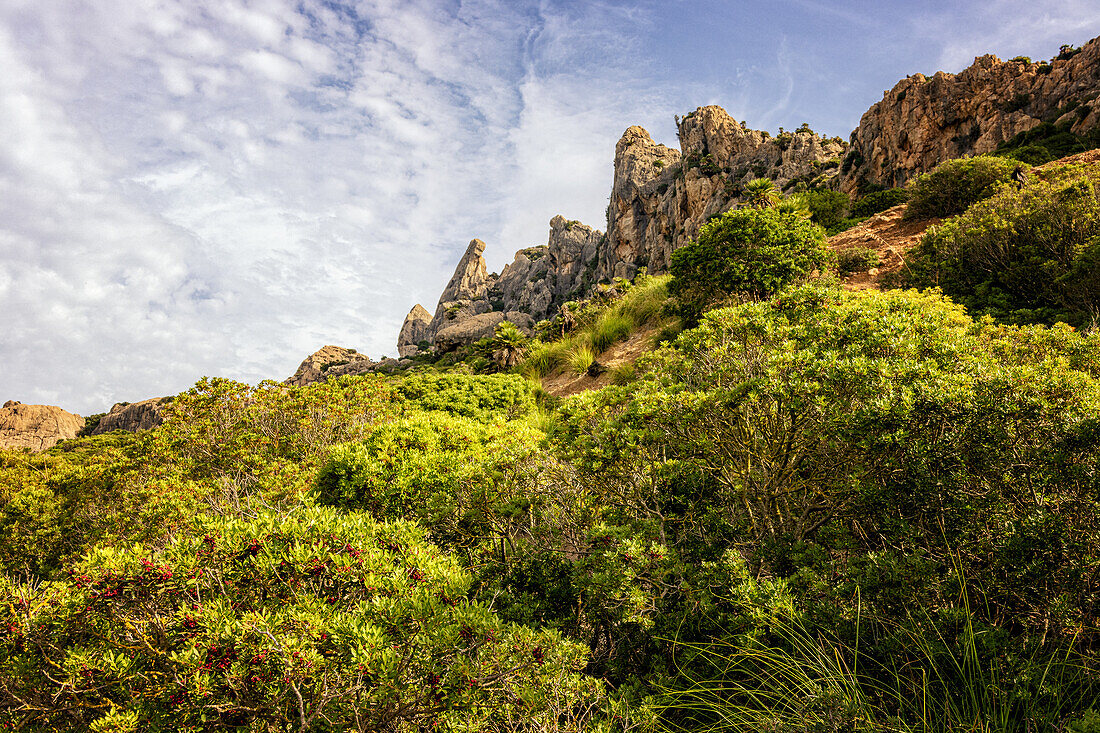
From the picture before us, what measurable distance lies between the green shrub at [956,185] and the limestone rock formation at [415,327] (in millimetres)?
106789

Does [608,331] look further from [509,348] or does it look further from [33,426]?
[33,426]

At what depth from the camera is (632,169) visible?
70.5m

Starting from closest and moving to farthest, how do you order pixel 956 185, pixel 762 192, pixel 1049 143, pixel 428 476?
pixel 428 476, pixel 762 192, pixel 956 185, pixel 1049 143

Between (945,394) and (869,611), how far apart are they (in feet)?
5.08

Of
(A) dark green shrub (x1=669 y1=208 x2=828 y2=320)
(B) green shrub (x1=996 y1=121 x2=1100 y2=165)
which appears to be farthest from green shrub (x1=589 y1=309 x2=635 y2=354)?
(B) green shrub (x1=996 y1=121 x2=1100 y2=165)

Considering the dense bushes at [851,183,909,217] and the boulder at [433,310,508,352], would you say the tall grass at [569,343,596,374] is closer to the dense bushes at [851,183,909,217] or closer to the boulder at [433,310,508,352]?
the dense bushes at [851,183,909,217]

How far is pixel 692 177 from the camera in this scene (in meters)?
55.5

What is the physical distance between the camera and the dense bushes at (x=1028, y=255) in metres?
9.89

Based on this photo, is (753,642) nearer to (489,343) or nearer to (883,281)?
(883,281)

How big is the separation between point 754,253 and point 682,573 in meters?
11.0

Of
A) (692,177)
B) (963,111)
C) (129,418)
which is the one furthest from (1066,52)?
(129,418)

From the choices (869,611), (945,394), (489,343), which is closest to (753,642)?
(869,611)

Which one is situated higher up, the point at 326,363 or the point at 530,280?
the point at 530,280

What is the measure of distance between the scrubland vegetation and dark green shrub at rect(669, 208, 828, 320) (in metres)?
6.63
